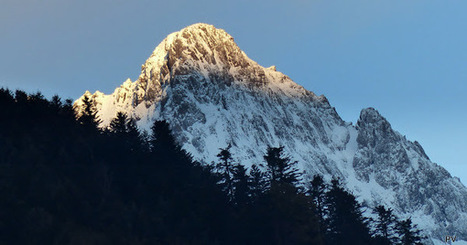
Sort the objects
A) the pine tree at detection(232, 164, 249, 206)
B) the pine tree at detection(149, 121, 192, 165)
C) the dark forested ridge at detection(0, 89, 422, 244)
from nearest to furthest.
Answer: the dark forested ridge at detection(0, 89, 422, 244) → the pine tree at detection(232, 164, 249, 206) → the pine tree at detection(149, 121, 192, 165)

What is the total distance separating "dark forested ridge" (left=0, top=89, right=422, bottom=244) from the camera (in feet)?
151

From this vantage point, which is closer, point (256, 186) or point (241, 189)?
point (241, 189)

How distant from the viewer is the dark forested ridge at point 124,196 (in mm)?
46031

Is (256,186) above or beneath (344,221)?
above

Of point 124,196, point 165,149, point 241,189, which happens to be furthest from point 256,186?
point 124,196

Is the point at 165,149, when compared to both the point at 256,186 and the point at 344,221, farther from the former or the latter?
the point at 344,221

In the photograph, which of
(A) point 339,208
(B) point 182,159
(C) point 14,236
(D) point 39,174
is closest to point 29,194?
(D) point 39,174

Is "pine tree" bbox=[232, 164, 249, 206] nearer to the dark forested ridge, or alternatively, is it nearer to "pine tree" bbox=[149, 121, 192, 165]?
the dark forested ridge

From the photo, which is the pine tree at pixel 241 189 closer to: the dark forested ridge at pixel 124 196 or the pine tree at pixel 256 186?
the dark forested ridge at pixel 124 196

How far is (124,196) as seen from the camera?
191ft

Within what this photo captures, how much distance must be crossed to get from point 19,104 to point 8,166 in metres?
17.2

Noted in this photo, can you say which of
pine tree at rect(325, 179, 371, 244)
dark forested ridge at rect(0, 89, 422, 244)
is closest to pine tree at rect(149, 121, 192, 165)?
dark forested ridge at rect(0, 89, 422, 244)

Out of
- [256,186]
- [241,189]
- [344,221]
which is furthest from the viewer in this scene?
[344,221]

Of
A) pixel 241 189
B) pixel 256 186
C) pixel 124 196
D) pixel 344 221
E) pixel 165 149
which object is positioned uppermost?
pixel 165 149
